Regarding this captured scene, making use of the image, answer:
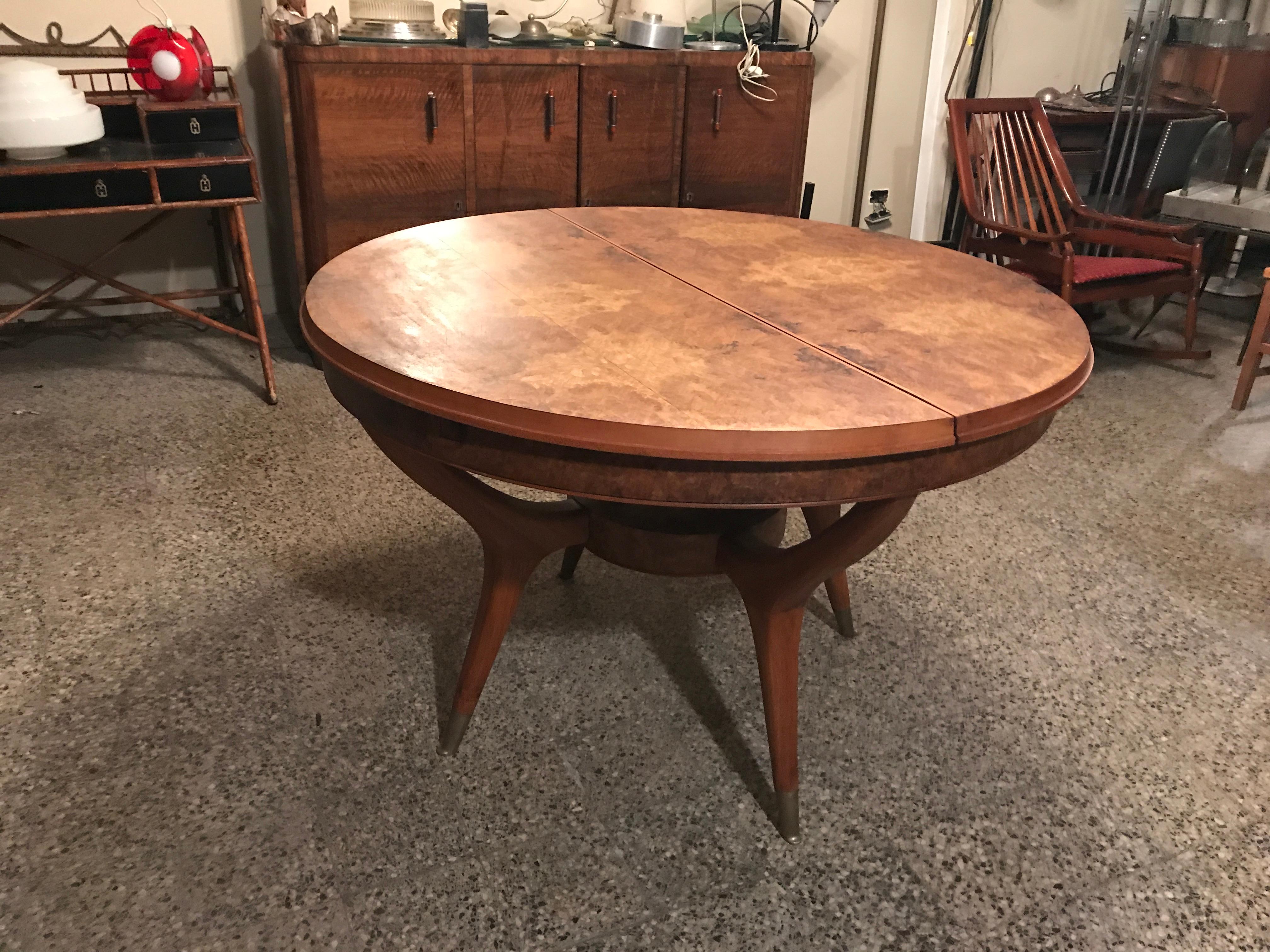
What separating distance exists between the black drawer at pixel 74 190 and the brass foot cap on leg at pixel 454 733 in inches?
70.0

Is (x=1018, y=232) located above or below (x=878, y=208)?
above

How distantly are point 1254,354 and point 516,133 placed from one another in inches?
99.3

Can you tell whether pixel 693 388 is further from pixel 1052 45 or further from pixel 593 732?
pixel 1052 45

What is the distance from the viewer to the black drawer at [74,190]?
238 cm

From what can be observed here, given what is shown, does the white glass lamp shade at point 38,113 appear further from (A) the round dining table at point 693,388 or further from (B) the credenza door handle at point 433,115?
(A) the round dining table at point 693,388

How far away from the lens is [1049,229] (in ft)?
12.1

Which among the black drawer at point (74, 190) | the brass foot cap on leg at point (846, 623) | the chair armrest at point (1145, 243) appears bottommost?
the brass foot cap on leg at point (846, 623)

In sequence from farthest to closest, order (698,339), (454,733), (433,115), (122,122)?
(433,115) < (122,122) < (454,733) < (698,339)

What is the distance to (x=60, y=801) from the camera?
4.86 ft

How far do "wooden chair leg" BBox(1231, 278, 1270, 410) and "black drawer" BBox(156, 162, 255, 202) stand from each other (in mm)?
3094

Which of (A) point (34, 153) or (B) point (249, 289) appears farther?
(B) point (249, 289)

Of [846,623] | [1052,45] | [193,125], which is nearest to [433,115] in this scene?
[193,125]

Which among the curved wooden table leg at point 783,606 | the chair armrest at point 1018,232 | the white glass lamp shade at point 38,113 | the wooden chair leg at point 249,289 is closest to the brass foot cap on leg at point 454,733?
the curved wooden table leg at point 783,606

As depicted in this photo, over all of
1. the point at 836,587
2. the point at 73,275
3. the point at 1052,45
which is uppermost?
the point at 1052,45
